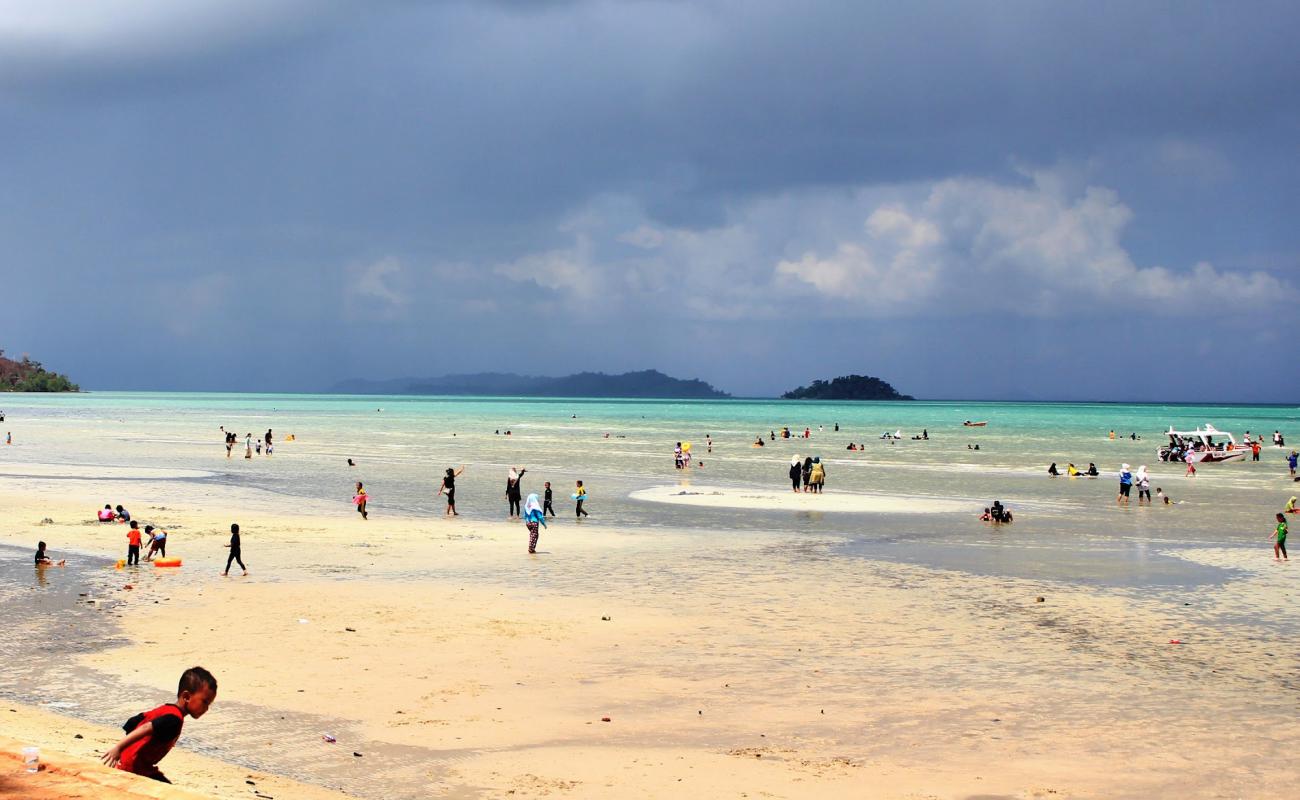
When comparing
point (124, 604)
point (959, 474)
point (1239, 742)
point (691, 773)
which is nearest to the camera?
point (691, 773)

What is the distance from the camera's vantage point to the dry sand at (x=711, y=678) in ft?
40.2

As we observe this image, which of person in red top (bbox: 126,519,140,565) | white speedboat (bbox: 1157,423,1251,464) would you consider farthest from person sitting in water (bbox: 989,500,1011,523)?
white speedboat (bbox: 1157,423,1251,464)

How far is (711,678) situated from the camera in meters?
16.1

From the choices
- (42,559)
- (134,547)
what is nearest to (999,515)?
(134,547)

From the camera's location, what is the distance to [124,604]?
67.3 feet

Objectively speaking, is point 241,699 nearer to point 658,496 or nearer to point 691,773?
point 691,773

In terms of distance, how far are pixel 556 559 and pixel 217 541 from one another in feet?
30.1

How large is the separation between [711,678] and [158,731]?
30.3 ft

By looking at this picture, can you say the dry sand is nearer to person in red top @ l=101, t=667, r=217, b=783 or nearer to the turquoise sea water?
person in red top @ l=101, t=667, r=217, b=783

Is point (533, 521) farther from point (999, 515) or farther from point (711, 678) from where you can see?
point (999, 515)

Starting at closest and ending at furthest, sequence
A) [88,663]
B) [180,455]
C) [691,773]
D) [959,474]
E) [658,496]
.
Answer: [691,773] < [88,663] < [658,496] < [959,474] < [180,455]

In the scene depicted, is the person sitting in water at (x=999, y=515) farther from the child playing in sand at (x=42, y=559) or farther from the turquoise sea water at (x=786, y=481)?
the child playing in sand at (x=42, y=559)

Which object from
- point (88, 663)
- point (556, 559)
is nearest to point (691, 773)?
point (88, 663)

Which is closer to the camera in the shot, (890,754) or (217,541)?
(890,754)
